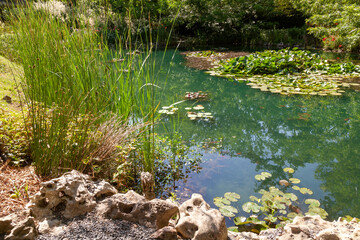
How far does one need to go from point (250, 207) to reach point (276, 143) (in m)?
A: 1.56

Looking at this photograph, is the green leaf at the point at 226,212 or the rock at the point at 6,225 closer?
the rock at the point at 6,225

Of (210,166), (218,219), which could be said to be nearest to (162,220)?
(218,219)

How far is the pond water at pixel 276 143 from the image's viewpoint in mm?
2424

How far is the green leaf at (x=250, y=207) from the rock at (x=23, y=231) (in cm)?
150

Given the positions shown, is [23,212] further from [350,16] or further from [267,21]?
[267,21]

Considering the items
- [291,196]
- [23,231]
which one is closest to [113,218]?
[23,231]

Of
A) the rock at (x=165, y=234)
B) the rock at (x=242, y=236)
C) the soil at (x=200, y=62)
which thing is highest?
the rock at (x=165, y=234)

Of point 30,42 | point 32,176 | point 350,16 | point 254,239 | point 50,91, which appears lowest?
point 254,239

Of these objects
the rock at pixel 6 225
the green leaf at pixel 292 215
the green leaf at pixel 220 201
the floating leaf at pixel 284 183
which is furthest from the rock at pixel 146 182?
the floating leaf at pixel 284 183

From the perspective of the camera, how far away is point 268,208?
6.77ft

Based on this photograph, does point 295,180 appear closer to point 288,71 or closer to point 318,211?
Answer: point 318,211

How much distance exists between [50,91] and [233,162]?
193cm

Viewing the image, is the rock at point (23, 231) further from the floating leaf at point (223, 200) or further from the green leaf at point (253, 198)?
the green leaf at point (253, 198)

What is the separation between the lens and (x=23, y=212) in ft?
3.80
